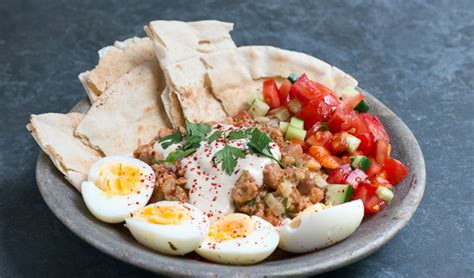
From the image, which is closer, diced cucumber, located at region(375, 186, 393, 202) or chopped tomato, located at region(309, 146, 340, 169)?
diced cucumber, located at region(375, 186, 393, 202)

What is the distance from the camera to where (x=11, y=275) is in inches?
194


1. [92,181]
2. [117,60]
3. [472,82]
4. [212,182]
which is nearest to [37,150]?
[117,60]

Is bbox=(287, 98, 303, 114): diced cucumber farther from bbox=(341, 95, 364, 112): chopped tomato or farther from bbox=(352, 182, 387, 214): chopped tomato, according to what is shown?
bbox=(352, 182, 387, 214): chopped tomato

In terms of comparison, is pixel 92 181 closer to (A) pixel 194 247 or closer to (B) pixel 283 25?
(A) pixel 194 247

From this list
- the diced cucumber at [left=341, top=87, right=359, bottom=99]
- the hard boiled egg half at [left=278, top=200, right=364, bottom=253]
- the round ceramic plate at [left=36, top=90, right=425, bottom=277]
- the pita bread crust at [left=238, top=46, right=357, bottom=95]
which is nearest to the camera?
the round ceramic plate at [left=36, top=90, right=425, bottom=277]

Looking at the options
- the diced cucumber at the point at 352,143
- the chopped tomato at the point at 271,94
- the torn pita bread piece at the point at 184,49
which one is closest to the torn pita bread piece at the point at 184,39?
the torn pita bread piece at the point at 184,49

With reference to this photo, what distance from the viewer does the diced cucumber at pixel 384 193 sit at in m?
5.11

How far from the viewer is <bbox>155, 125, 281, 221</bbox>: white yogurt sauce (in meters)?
4.94

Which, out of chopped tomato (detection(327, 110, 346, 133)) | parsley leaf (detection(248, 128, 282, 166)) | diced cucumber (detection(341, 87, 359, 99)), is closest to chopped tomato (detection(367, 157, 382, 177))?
chopped tomato (detection(327, 110, 346, 133))

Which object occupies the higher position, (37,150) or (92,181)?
(92,181)

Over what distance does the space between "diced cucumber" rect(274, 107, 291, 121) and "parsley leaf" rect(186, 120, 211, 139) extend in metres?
0.64

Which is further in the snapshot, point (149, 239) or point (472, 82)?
point (472, 82)

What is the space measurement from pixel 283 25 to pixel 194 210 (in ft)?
12.1

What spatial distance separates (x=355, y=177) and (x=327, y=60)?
8.11 ft
